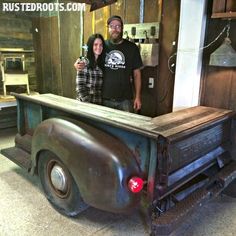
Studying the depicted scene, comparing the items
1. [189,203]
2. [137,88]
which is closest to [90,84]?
[137,88]

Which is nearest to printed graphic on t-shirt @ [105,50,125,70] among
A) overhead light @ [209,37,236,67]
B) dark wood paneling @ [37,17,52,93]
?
overhead light @ [209,37,236,67]

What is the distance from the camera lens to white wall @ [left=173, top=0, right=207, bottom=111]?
2.24 m

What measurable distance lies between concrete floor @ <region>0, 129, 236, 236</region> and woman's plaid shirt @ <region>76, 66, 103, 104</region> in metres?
1.07

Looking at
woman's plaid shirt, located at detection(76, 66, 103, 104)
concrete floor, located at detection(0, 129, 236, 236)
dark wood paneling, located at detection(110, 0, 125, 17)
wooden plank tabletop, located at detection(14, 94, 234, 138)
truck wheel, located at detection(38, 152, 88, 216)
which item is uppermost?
dark wood paneling, located at detection(110, 0, 125, 17)

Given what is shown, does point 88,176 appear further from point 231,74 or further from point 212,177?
point 231,74

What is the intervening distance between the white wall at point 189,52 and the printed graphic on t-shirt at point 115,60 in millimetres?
573

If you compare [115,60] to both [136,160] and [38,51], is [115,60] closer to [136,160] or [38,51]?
[136,160]

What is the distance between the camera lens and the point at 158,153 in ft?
4.74

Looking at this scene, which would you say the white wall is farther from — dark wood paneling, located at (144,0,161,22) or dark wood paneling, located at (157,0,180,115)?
dark wood paneling, located at (144,0,161,22)

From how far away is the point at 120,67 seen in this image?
2.67 m

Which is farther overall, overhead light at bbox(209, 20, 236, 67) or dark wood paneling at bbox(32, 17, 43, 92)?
dark wood paneling at bbox(32, 17, 43, 92)

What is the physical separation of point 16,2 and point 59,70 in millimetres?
1332

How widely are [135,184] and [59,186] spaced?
0.80 meters

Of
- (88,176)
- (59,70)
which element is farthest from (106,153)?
(59,70)
